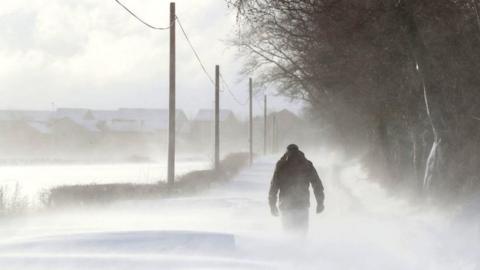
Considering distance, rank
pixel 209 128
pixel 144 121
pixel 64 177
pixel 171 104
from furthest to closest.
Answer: pixel 209 128
pixel 144 121
pixel 64 177
pixel 171 104

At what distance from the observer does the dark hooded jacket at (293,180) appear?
9953 millimetres

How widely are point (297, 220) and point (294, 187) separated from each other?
0.53 m


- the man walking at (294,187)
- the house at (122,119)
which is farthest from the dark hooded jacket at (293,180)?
the house at (122,119)

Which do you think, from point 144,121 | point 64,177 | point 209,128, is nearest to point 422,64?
point 64,177

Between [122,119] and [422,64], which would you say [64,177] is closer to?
[422,64]

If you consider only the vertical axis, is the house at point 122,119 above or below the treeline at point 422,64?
above

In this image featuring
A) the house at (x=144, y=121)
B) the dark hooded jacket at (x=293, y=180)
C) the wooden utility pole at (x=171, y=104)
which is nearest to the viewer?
the dark hooded jacket at (x=293, y=180)

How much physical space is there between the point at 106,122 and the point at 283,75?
241 ft

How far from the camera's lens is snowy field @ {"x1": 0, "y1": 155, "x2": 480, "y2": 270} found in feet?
26.6

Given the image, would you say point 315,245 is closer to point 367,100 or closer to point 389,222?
point 389,222

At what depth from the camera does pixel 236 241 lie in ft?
33.9

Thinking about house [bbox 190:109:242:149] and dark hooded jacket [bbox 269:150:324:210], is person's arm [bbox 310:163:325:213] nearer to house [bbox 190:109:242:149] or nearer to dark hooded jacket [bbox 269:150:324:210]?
dark hooded jacket [bbox 269:150:324:210]

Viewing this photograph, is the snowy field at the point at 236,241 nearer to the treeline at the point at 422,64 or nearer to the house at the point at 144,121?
the treeline at the point at 422,64

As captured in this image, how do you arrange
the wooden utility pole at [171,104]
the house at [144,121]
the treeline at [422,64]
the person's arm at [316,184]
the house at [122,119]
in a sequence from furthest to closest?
1. the house at [144,121]
2. the house at [122,119]
3. the wooden utility pole at [171,104]
4. the treeline at [422,64]
5. the person's arm at [316,184]
